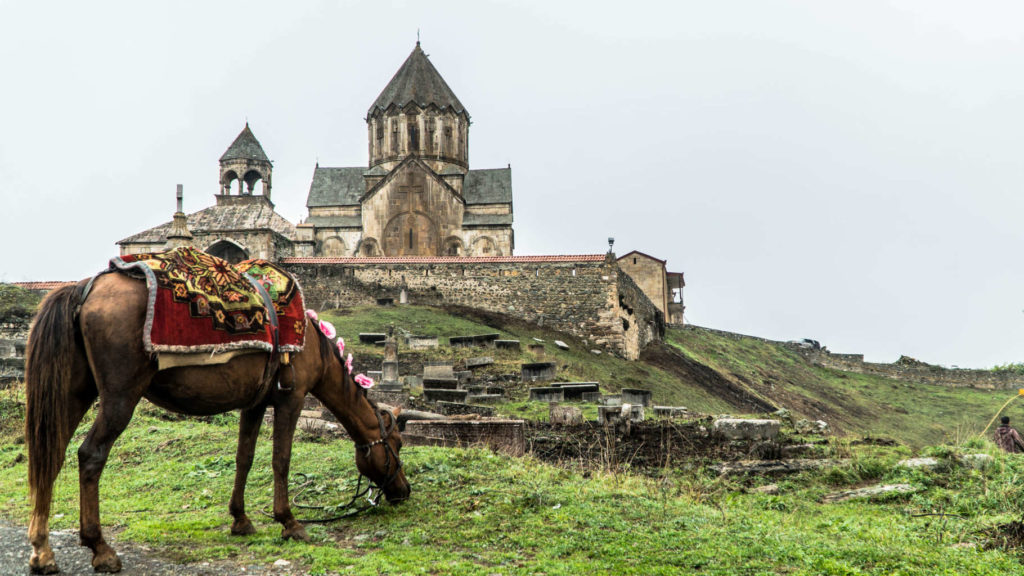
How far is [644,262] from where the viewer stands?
50500 mm

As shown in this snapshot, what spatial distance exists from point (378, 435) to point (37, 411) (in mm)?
2659

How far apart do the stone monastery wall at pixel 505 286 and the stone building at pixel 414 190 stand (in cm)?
937

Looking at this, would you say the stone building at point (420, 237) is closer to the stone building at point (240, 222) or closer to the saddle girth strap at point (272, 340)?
the stone building at point (240, 222)

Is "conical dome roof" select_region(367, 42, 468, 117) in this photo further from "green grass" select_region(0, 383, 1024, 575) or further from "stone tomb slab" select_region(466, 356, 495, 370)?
"green grass" select_region(0, 383, 1024, 575)

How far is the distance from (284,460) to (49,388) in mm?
1787

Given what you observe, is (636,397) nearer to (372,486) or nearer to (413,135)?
(372,486)

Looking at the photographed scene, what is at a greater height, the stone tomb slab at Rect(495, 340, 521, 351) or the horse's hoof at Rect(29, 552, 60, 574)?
the stone tomb slab at Rect(495, 340, 521, 351)

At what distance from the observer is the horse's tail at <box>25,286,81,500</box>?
17.4 feet

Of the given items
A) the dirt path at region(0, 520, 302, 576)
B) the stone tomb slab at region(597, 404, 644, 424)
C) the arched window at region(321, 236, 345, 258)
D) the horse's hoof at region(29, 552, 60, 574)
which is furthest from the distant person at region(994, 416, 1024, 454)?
the arched window at region(321, 236, 345, 258)

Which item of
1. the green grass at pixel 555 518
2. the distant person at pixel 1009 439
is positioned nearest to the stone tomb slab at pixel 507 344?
the distant person at pixel 1009 439

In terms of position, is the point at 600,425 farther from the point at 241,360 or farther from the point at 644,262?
the point at 644,262

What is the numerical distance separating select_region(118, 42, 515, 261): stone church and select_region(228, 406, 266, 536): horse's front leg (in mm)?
33442

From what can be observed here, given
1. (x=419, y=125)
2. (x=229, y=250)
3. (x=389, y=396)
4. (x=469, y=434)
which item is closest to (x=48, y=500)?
(x=469, y=434)

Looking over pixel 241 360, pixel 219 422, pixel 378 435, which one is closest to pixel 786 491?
pixel 378 435
